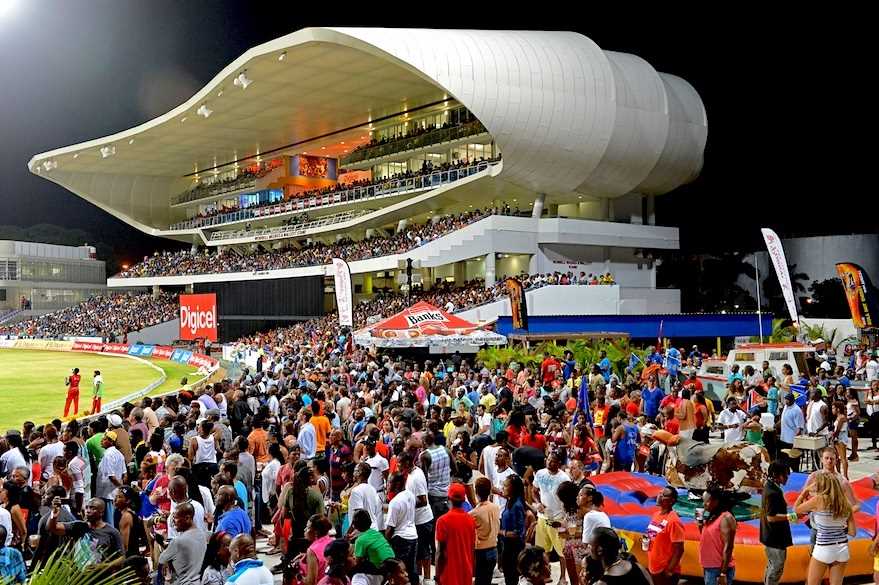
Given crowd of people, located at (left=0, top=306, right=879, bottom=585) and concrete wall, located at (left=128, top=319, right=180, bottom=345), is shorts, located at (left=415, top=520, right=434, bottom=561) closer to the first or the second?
crowd of people, located at (left=0, top=306, right=879, bottom=585)

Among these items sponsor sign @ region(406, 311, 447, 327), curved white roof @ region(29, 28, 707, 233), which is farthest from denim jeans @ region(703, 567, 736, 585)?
curved white roof @ region(29, 28, 707, 233)

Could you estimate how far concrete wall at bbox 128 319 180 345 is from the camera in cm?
6291

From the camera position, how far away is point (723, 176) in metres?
69.3

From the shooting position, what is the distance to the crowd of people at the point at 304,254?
1927 inches

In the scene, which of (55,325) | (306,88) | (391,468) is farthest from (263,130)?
(391,468)

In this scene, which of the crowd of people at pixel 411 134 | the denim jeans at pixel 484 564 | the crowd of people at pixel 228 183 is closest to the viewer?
the denim jeans at pixel 484 564

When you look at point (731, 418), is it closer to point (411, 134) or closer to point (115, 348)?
point (411, 134)

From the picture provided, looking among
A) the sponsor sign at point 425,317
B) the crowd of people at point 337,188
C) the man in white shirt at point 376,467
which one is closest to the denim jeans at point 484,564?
the man in white shirt at point 376,467

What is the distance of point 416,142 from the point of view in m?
58.0

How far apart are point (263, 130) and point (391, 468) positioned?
59436 mm

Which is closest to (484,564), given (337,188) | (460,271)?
(460,271)

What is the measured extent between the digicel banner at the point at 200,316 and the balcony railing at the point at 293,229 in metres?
14.2

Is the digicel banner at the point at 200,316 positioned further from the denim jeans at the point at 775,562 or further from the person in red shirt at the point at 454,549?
the denim jeans at the point at 775,562

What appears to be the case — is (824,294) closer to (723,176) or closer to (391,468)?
(723,176)
